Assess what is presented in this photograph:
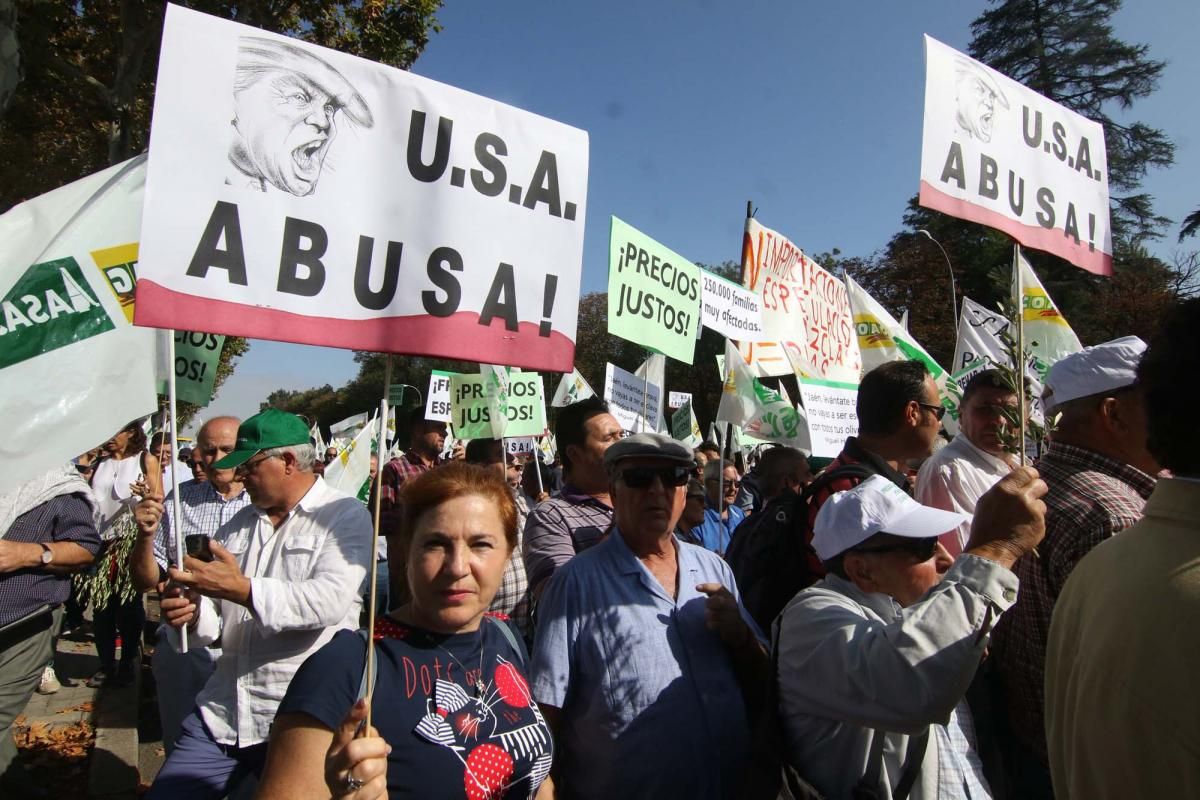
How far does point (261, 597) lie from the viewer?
8.35ft

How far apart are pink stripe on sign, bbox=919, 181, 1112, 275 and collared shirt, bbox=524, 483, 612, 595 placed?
1.78 m

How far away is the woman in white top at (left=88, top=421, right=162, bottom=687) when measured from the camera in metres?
5.86

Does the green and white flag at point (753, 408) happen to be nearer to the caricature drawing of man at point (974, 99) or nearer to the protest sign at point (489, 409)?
the protest sign at point (489, 409)

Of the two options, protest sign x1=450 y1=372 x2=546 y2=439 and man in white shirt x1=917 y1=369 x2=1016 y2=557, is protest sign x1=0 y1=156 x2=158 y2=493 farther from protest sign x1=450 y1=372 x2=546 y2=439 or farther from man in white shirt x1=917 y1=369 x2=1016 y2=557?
protest sign x1=450 y1=372 x2=546 y2=439

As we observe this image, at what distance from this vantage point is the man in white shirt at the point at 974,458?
3098 mm

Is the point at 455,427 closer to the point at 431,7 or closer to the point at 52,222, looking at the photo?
the point at 52,222

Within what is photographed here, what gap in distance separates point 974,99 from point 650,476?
7.04 ft

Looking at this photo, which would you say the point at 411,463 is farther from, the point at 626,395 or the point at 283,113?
the point at 283,113

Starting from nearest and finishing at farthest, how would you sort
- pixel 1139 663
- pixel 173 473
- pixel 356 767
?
pixel 1139 663 < pixel 356 767 < pixel 173 473

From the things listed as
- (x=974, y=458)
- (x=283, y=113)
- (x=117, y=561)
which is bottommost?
(x=117, y=561)

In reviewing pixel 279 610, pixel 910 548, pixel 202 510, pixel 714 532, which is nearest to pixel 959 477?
pixel 910 548

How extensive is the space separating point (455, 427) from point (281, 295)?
596 centimetres

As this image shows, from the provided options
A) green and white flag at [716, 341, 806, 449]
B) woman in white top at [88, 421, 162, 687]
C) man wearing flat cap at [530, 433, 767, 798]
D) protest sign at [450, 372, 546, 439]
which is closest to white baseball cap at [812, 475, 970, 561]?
man wearing flat cap at [530, 433, 767, 798]

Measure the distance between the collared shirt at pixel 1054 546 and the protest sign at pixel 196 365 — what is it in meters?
3.91
